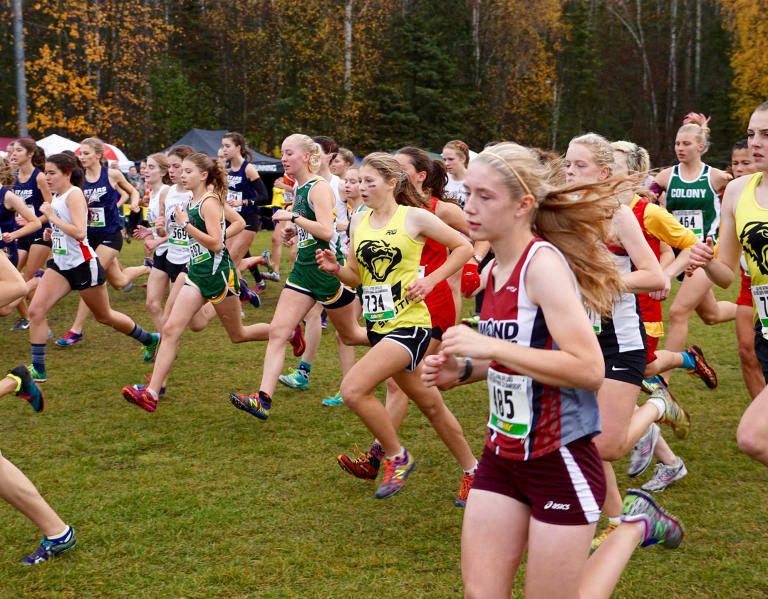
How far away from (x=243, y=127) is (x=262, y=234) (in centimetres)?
1678

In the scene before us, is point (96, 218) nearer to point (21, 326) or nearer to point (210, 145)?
point (21, 326)

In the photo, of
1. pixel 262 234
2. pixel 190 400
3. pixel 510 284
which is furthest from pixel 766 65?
pixel 510 284

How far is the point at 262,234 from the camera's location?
26172 millimetres

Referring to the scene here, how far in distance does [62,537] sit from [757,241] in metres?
3.71

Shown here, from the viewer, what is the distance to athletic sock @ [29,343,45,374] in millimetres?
7676

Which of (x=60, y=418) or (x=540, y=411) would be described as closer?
(x=540, y=411)

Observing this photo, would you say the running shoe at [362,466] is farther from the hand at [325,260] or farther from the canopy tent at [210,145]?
the canopy tent at [210,145]

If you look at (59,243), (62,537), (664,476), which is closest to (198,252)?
(59,243)

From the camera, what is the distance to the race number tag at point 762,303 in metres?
4.05

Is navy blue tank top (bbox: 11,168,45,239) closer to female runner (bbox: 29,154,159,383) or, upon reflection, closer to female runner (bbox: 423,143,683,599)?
female runner (bbox: 29,154,159,383)

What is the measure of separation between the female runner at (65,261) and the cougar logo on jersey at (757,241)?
18.0 ft

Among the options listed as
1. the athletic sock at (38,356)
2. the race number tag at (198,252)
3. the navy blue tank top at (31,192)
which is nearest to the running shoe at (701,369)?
the race number tag at (198,252)

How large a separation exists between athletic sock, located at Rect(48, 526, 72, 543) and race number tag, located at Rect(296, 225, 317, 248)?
3.13 meters

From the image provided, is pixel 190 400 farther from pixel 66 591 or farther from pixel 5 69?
pixel 5 69
